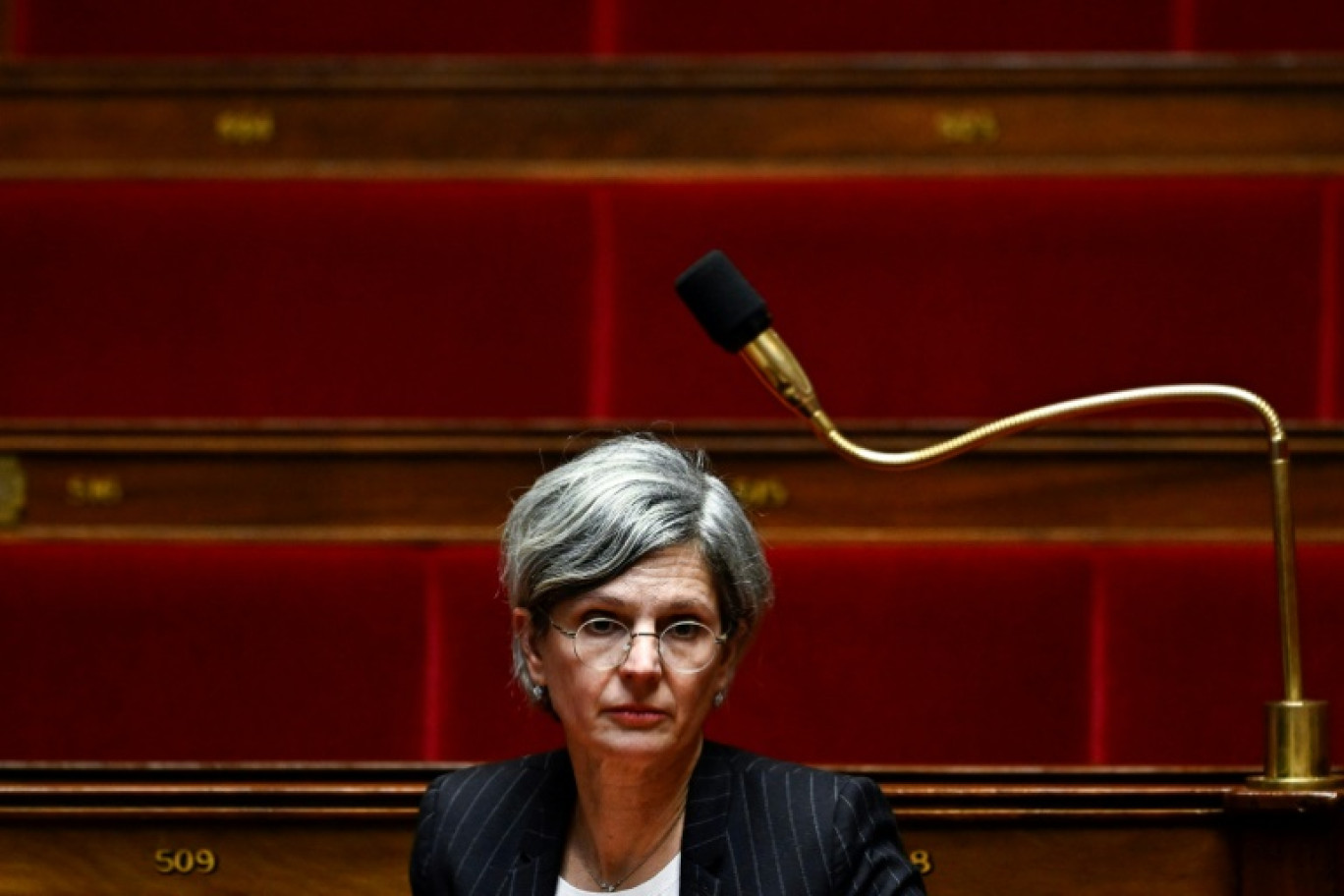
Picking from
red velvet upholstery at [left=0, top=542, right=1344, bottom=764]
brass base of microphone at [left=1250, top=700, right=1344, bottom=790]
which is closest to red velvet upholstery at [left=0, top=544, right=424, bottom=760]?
red velvet upholstery at [left=0, top=542, right=1344, bottom=764]

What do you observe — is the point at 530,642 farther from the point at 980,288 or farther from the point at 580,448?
the point at 980,288

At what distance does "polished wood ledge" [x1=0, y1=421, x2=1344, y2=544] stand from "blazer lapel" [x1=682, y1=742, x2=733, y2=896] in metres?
0.41

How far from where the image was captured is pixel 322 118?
1095mm

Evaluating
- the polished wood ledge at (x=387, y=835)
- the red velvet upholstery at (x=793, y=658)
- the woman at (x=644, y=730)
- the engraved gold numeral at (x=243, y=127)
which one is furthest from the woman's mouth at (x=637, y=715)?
the engraved gold numeral at (x=243, y=127)

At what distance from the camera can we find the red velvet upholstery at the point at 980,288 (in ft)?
3.44

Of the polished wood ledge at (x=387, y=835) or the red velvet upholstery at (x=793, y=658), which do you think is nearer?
the polished wood ledge at (x=387, y=835)

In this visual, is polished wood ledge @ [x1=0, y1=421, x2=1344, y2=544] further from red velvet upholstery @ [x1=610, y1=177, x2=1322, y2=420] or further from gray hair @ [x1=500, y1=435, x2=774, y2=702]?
gray hair @ [x1=500, y1=435, x2=774, y2=702]

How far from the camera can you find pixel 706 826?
0.58m

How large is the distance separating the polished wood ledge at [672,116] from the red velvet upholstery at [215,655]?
25 cm

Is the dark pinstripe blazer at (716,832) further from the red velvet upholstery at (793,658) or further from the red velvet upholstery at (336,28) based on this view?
the red velvet upholstery at (336,28)

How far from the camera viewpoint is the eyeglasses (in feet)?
1.86

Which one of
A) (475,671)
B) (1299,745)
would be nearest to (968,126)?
(475,671)

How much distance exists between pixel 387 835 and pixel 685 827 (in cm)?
13

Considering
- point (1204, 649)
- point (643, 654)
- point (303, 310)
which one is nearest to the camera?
point (643, 654)
